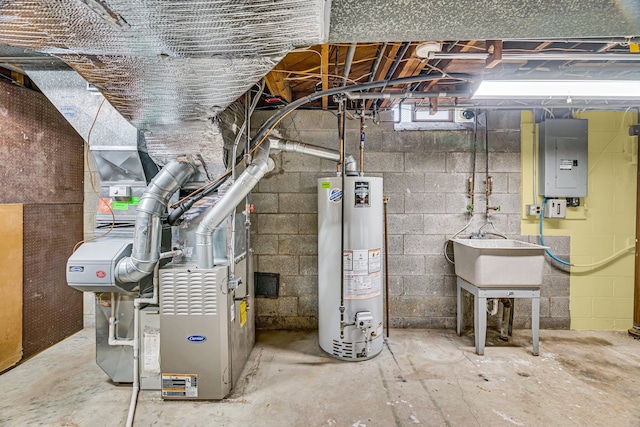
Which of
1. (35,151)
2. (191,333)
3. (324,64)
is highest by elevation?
(324,64)

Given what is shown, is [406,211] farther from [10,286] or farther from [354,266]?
[10,286]

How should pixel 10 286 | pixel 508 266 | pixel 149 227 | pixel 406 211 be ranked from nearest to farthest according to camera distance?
pixel 149 227 < pixel 10 286 < pixel 508 266 < pixel 406 211

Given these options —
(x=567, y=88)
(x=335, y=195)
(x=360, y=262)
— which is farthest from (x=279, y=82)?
(x=567, y=88)

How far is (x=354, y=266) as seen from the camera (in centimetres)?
224

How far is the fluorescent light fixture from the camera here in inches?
73.5

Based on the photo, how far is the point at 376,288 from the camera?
230 cm

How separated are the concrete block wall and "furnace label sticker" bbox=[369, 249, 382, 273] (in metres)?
0.54

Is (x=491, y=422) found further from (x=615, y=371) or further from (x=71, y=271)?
(x=71, y=271)

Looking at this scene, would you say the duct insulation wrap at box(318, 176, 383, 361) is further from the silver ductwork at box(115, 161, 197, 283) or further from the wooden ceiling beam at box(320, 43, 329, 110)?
the silver ductwork at box(115, 161, 197, 283)

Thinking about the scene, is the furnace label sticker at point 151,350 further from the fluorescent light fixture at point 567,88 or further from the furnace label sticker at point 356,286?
the fluorescent light fixture at point 567,88

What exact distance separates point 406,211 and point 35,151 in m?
3.31

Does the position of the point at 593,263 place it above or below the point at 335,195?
below

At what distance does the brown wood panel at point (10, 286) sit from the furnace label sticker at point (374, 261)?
2.78 m

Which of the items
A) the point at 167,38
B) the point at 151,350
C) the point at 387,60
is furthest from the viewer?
the point at 387,60
